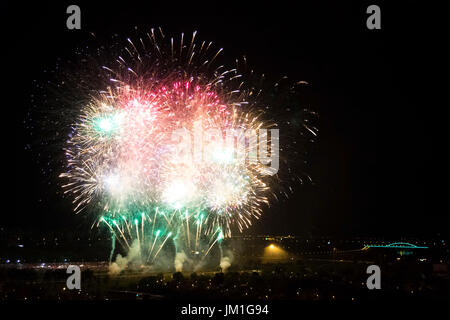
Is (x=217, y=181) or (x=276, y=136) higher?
(x=276, y=136)

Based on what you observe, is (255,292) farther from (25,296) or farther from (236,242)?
(236,242)

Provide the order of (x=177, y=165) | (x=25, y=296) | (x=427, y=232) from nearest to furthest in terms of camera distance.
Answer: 1. (x=25, y=296)
2. (x=177, y=165)
3. (x=427, y=232)

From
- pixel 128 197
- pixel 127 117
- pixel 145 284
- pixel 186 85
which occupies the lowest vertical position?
pixel 145 284

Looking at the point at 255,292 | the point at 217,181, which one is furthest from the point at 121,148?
the point at 255,292

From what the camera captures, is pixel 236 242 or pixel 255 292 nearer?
pixel 255 292

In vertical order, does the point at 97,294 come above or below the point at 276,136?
below

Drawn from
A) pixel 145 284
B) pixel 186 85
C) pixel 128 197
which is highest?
pixel 186 85
